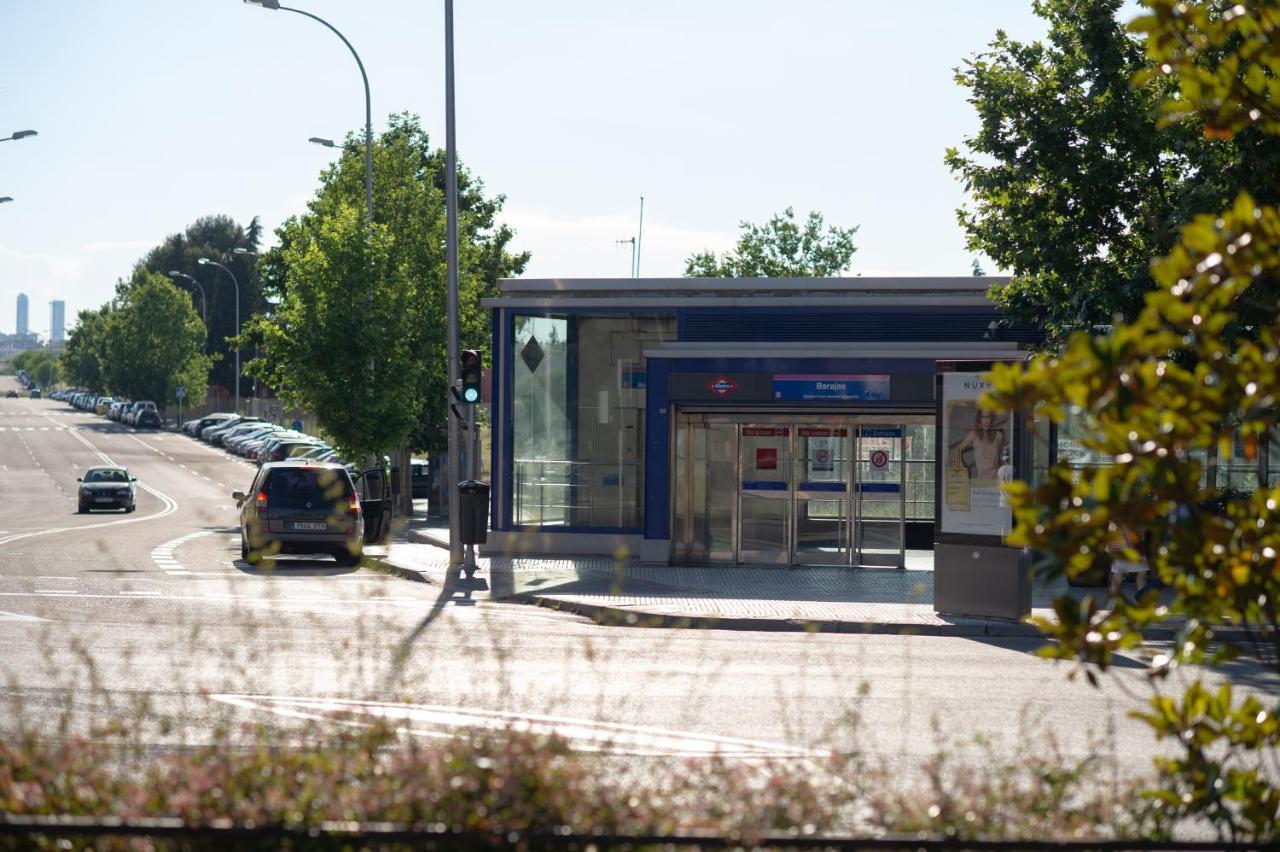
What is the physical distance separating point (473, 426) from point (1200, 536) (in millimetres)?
20073

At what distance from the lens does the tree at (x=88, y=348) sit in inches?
5340

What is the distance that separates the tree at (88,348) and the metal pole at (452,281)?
10887cm

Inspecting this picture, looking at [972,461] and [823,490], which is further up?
[972,461]

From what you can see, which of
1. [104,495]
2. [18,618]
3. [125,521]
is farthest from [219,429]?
[18,618]

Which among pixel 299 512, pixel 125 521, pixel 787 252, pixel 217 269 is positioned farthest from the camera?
pixel 217 269

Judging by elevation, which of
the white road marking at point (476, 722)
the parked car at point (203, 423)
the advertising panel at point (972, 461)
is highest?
the parked car at point (203, 423)

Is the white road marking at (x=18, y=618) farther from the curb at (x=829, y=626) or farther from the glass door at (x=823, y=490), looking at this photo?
the glass door at (x=823, y=490)

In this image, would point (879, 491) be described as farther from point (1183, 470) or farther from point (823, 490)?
point (1183, 470)

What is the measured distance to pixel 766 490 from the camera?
23.5 meters

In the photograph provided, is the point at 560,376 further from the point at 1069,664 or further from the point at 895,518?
the point at 1069,664

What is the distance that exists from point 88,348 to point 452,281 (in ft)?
427

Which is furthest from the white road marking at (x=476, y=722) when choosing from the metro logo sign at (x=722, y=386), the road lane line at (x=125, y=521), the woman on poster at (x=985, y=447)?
the road lane line at (x=125, y=521)

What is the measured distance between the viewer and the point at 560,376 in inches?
995

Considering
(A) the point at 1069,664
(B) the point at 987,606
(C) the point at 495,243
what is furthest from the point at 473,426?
(C) the point at 495,243
